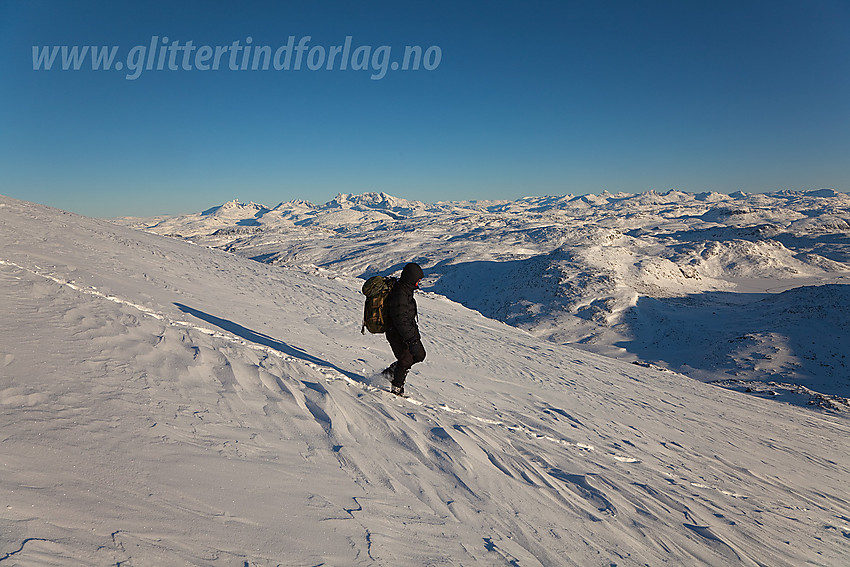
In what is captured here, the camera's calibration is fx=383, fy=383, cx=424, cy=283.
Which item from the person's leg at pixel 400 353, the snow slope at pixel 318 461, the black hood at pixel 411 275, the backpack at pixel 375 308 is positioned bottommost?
the snow slope at pixel 318 461

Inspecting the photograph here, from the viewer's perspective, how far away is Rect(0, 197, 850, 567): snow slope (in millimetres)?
2744

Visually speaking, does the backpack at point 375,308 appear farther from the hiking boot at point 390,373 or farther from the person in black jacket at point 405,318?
the hiking boot at point 390,373

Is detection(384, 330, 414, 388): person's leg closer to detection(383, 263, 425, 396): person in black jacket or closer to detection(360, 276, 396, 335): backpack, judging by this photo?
detection(383, 263, 425, 396): person in black jacket

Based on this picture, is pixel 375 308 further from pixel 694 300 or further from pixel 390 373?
pixel 694 300

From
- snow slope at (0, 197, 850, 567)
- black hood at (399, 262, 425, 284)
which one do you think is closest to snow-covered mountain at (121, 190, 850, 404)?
snow slope at (0, 197, 850, 567)

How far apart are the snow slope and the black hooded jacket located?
1.16m

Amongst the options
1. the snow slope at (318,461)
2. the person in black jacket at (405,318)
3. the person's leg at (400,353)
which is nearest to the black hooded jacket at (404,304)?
the person in black jacket at (405,318)

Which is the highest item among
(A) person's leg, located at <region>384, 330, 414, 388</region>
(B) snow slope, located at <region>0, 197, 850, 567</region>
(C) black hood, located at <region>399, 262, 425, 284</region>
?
(C) black hood, located at <region>399, 262, 425, 284</region>

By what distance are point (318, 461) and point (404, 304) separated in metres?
2.50

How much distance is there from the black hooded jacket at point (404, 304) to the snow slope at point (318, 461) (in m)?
1.16

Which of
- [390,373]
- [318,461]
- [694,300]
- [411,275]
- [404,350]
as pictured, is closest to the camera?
[318,461]

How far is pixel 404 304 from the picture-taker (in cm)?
581

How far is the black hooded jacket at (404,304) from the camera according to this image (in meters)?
5.77

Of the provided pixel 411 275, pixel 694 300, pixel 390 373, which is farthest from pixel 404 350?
pixel 694 300
